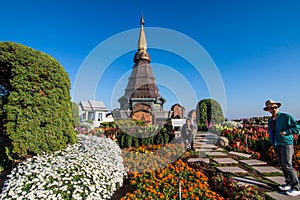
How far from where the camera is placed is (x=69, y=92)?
175 inches

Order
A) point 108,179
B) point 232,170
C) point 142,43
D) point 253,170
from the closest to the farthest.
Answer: point 108,179, point 232,170, point 253,170, point 142,43

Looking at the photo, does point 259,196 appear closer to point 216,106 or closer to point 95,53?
point 95,53

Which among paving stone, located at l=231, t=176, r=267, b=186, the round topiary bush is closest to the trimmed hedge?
paving stone, located at l=231, t=176, r=267, b=186

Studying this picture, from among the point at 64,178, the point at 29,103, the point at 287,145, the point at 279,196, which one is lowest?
the point at 279,196

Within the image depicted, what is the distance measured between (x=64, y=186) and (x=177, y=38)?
7944mm

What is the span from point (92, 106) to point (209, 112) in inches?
570

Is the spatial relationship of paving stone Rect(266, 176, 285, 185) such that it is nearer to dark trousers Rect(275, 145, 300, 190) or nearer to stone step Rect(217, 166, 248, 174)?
dark trousers Rect(275, 145, 300, 190)

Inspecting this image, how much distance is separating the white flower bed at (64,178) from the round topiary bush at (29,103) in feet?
1.40

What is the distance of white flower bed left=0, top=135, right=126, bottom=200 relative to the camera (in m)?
2.52

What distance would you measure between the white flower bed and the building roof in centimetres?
1713

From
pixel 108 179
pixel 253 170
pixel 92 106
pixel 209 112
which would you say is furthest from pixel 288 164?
pixel 92 106

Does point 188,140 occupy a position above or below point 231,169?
above

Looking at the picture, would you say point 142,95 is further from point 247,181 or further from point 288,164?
point 288,164

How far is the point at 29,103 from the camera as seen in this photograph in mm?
3467
